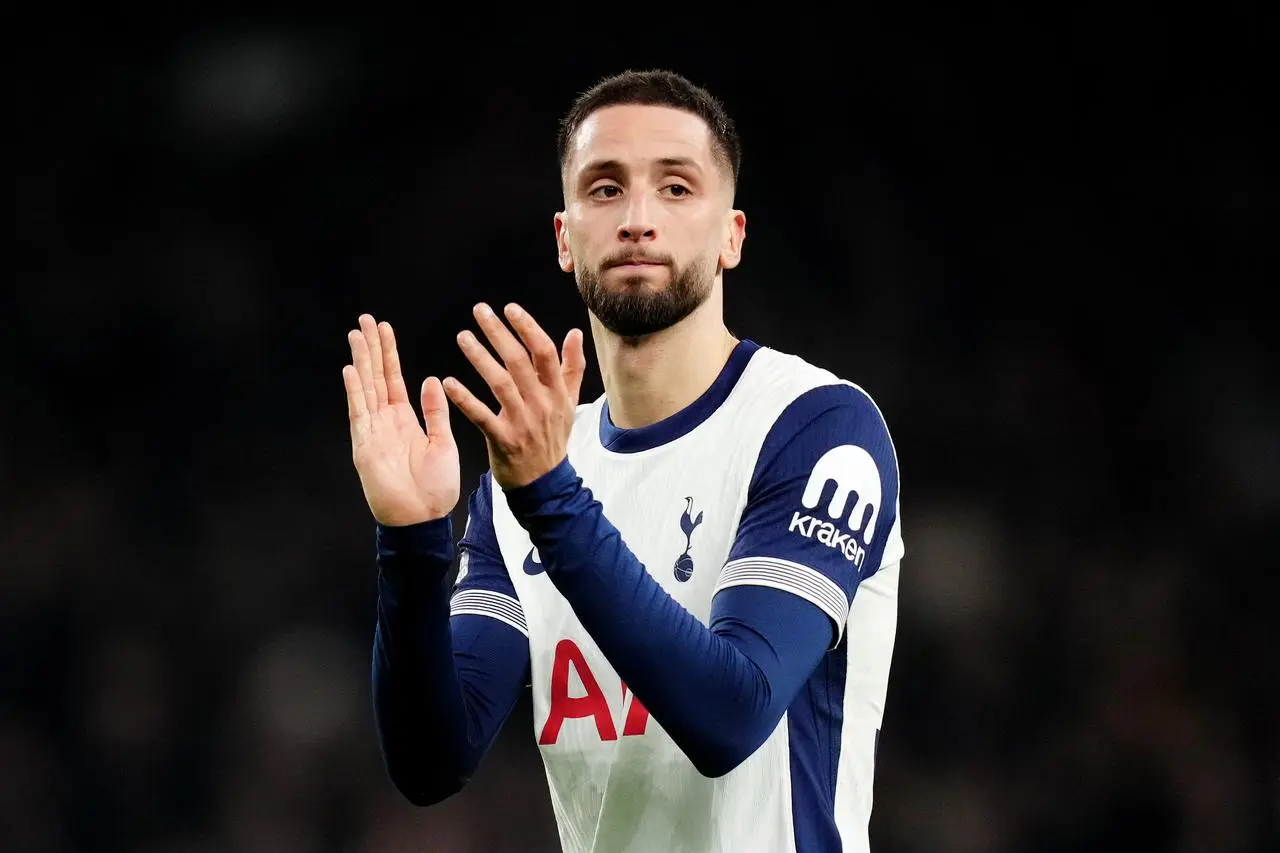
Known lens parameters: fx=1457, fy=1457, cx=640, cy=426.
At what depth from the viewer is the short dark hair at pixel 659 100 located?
7.72 feet

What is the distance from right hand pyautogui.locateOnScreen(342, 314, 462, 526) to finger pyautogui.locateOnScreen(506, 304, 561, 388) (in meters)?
0.23

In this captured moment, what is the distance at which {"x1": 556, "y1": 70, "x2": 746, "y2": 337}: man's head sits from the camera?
7.30 feet

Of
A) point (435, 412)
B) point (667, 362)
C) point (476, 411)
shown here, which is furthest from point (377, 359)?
point (667, 362)

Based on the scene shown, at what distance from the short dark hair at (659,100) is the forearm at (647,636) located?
2.94 feet

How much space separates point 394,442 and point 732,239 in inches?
30.4

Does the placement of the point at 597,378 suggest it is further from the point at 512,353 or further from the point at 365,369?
the point at 512,353

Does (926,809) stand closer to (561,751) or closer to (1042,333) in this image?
(1042,333)

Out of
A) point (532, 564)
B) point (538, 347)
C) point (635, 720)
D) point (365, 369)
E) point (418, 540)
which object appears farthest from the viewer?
point (532, 564)

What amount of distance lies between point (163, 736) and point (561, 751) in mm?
2989

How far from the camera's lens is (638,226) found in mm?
2209

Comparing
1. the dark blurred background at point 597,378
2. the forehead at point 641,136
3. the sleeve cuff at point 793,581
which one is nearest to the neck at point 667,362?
the forehead at point 641,136

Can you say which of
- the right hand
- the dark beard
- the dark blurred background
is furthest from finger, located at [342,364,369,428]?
the dark blurred background

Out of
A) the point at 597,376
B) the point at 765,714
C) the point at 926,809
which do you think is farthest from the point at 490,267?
the point at 765,714

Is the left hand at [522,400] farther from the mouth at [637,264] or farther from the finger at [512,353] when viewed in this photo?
the mouth at [637,264]
